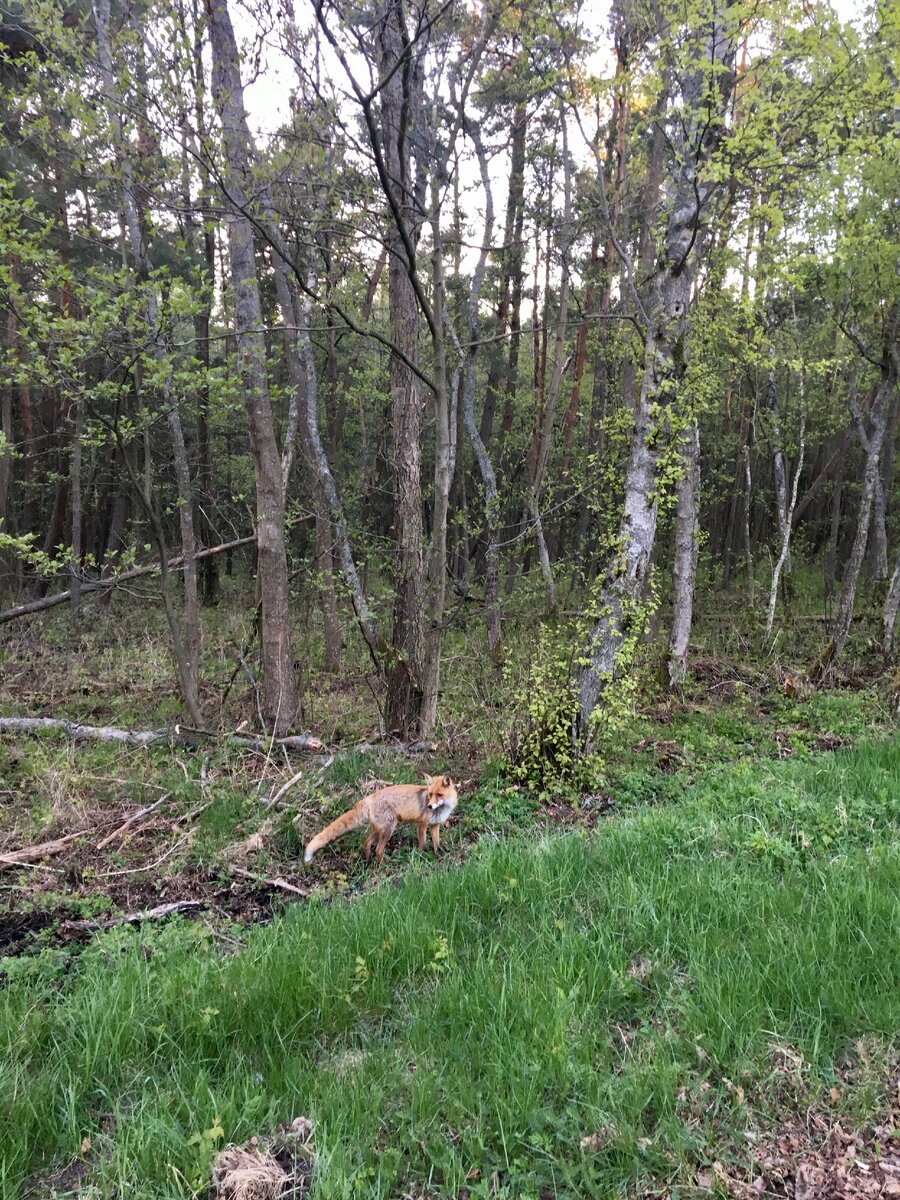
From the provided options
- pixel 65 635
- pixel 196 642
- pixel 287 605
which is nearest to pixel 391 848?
pixel 287 605

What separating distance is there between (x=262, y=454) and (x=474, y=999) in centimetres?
611

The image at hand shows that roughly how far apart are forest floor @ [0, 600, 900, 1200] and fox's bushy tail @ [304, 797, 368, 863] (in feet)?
0.85

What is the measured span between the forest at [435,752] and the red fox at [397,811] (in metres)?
0.20

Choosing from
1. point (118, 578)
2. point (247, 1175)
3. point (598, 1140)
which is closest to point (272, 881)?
point (247, 1175)

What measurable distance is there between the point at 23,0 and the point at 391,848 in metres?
7.67

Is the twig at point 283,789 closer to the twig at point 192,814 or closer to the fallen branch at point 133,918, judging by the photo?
the twig at point 192,814

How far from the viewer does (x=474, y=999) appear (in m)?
2.70

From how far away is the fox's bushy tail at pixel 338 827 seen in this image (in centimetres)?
449

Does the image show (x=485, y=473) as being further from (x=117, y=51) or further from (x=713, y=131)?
(x=117, y=51)

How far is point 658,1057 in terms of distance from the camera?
2.34m

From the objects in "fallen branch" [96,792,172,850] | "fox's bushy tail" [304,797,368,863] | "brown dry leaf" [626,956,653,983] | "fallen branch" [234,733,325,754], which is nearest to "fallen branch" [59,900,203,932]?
"fox's bushy tail" [304,797,368,863]

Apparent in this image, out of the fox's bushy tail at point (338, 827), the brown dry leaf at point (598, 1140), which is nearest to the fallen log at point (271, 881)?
the fox's bushy tail at point (338, 827)

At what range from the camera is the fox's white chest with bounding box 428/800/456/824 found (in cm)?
478

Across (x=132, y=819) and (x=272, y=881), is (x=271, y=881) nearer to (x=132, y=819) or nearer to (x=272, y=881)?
(x=272, y=881)
